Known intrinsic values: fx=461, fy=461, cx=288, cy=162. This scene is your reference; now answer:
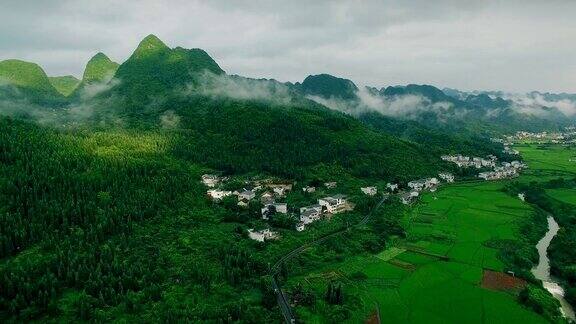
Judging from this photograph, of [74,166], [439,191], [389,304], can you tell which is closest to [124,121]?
[74,166]

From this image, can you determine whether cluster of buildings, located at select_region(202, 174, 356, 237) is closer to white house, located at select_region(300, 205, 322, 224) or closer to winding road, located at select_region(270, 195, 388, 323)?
white house, located at select_region(300, 205, 322, 224)

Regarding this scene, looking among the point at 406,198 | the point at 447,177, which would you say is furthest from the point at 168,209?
the point at 447,177

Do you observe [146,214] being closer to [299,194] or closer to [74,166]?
[74,166]

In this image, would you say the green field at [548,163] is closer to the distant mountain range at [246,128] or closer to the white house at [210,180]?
the distant mountain range at [246,128]

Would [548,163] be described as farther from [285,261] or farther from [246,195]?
[285,261]

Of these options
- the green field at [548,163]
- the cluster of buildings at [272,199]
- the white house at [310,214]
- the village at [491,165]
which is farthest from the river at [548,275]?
the green field at [548,163]

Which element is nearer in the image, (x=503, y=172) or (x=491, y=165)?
(x=503, y=172)
